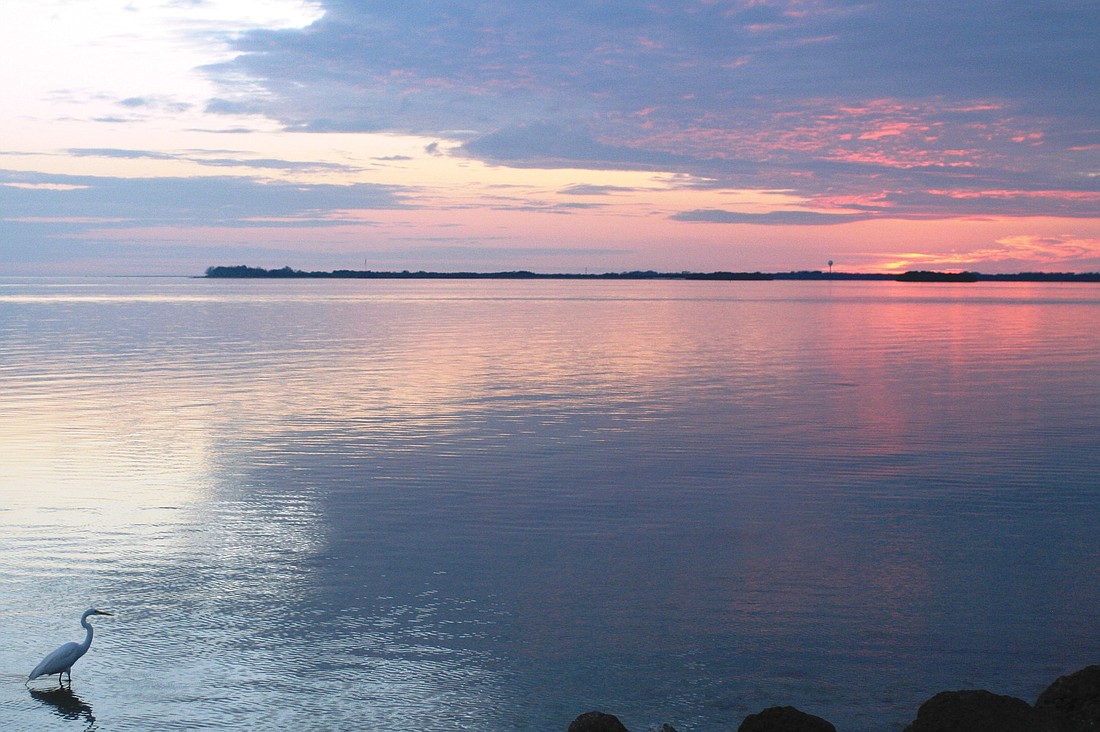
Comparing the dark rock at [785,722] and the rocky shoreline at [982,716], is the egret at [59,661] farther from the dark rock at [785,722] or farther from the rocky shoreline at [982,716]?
the dark rock at [785,722]

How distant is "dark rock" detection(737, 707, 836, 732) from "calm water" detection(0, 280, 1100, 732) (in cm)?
101

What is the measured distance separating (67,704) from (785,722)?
4660 mm

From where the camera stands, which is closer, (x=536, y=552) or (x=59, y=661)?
(x=59, y=661)

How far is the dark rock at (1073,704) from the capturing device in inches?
223

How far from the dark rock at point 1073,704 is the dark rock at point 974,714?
0.13 metres

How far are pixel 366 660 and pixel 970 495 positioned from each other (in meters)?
8.15

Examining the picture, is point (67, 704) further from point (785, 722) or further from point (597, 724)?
point (785, 722)

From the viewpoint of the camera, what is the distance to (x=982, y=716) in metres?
5.57

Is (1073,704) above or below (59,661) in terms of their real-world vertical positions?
above

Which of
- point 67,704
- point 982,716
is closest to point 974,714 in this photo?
point 982,716

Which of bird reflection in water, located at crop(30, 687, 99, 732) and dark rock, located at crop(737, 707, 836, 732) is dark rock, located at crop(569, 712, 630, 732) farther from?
bird reflection in water, located at crop(30, 687, 99, 732)

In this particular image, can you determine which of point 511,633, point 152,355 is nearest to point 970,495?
point 511,633

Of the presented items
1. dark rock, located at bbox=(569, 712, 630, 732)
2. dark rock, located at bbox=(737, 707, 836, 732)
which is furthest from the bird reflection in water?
dark rock, located at bbox=(737, 707, 836, 732)

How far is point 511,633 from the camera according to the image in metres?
8.21
